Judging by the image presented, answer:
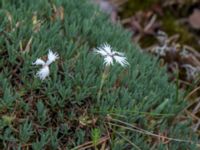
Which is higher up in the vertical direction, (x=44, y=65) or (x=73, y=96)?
(x=44, y=65)

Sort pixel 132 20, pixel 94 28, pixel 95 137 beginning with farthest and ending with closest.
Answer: pixel 132 20
pixel 94 28
pixel 95 137

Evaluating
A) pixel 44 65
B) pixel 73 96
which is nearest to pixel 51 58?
pixel 44 65

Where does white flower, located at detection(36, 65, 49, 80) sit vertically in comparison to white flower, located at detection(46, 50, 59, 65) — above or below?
below

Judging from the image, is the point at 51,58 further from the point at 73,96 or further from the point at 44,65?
the point at 73,96

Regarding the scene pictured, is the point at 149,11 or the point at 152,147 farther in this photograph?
the point at 149,11

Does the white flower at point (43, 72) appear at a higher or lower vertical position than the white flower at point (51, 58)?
lower

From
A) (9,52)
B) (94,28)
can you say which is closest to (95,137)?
(9,52)

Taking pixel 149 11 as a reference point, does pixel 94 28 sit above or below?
below

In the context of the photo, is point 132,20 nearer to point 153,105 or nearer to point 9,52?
Answer: point 153,105
